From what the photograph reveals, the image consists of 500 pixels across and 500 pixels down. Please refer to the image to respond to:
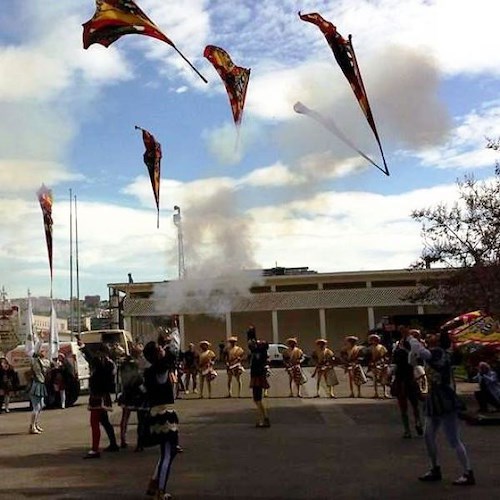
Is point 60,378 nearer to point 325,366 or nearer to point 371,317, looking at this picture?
point 325,366

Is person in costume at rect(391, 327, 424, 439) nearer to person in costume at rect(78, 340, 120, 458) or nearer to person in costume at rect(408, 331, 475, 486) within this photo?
person in costume at rect(408, 331, 475, 486)

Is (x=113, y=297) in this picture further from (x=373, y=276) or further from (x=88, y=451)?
(x=88, y=451)

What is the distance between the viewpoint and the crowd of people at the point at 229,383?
7777mm

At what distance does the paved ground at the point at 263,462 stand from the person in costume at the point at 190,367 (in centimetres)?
642

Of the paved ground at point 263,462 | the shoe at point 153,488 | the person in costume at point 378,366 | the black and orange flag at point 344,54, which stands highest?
the black and orange flag at point 344,54

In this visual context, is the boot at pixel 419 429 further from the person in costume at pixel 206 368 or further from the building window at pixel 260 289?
the building window at pixel 260 289

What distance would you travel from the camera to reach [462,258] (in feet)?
67.3

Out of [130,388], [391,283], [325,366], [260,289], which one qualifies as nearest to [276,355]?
[260,289]

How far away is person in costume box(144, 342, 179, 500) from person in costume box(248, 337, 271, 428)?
587cm

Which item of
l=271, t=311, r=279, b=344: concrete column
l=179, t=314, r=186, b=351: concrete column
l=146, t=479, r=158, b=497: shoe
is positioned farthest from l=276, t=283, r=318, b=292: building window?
l=146, t=479, r=158, b=497: shoe

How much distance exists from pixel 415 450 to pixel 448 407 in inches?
109

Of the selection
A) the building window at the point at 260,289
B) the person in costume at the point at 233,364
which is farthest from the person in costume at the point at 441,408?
the building window at the point at 260,289

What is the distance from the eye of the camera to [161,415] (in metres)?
7.54

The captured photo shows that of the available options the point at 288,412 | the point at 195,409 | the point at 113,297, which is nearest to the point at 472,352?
the point at 288,412
